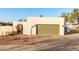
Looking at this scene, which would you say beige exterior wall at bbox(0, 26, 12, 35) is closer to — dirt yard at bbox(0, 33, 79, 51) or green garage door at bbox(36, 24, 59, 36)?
dirt yard at bbox(0, 33, 79, 51)

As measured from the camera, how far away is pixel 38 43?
15.8 ft

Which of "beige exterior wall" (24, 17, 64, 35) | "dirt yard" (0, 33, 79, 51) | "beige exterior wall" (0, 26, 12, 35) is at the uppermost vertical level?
"beige exterior wall" (24, 17, 64, 35)

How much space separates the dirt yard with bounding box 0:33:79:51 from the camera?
4.75 metres

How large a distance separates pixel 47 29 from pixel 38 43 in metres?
0.32

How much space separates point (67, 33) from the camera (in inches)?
187

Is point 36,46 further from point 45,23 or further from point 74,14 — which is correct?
point 74,14

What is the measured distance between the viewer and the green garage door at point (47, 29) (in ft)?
15.5

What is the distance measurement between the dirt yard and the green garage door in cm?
9

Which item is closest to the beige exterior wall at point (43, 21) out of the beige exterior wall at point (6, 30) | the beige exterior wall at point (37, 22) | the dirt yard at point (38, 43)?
the beige exterior wall at point (37, 22)

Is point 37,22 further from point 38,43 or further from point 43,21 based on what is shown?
point 38,43

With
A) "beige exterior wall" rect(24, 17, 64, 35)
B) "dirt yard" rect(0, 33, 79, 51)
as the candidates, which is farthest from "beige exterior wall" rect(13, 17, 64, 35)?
"dirt yard" rect(0, 33, 79, 51)

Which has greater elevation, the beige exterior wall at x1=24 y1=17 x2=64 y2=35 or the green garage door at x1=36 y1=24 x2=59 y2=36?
the beige exterior wall at x1=24 y1=17 x2=64 y2=35

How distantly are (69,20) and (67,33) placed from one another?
28 centimetres

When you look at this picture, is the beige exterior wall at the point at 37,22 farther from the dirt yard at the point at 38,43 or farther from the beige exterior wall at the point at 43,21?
the dirt yard at the point at 38,43
